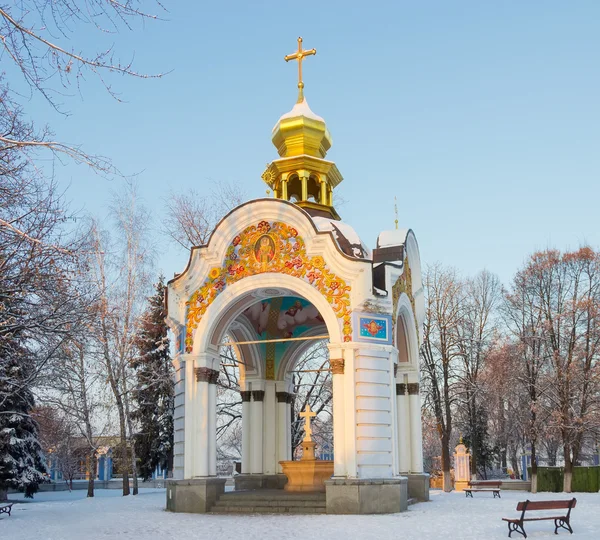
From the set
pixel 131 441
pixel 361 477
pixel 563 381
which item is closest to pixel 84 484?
pixel 131 441

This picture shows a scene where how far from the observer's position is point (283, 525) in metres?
12.2

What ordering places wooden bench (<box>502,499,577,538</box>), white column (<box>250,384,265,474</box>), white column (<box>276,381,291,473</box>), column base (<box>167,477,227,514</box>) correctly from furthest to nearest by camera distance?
white column (<box>276,381,291,473</box>) < white column (<box>250,384,265,474</box>) < column base (<box>167,477,227,514</box>) < wooden bench (<box>502,499,577,538</box>)

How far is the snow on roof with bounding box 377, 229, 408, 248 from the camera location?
56.6 ft

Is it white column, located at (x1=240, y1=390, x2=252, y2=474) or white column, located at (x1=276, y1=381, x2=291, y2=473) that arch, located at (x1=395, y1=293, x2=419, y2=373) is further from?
white column, located at (x1=240, y1=390, x2=252, y2=474)

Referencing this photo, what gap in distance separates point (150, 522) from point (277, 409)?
268 inches

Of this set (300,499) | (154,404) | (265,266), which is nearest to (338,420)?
(300,499)

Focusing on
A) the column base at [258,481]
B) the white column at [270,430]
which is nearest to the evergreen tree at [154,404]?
the white column at [270,430]

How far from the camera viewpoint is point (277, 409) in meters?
19.5

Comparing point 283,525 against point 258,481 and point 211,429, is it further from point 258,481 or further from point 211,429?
point 258,481

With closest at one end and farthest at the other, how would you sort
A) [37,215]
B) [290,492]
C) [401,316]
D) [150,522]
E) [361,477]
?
[37,215] < [150,522] < [361,477] < [290,492] < [401,316]

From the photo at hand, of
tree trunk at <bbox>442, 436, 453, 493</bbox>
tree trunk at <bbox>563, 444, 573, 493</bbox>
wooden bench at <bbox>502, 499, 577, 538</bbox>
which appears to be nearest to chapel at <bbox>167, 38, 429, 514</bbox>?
wooden bench at <bbox>502, 499, 577, 538</bbox>

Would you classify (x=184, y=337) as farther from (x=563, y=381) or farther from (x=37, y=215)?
(x=563, y=381)

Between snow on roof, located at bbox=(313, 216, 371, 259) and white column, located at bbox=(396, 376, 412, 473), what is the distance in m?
3.63

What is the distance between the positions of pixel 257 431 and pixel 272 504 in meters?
4.68
